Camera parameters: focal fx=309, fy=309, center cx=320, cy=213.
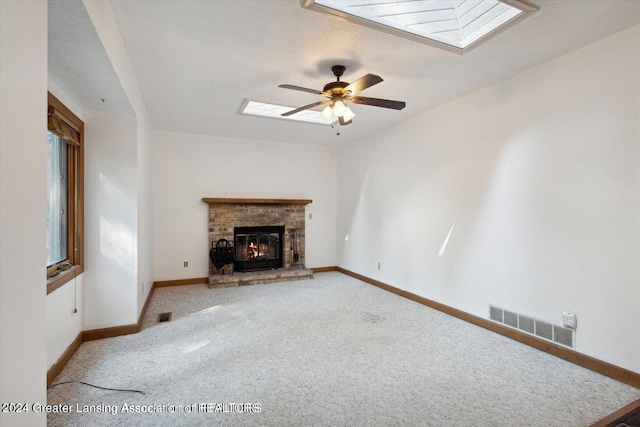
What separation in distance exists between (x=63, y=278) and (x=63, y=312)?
0.30 metres

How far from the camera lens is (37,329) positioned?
108 centimetres

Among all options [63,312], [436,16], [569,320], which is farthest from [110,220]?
[569,320]

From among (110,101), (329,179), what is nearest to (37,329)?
(110,101)

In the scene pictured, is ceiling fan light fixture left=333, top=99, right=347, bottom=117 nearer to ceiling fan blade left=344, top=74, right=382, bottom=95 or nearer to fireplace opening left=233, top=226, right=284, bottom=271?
→ ceiling fan blade left=344, top=74, right=382, bottom=95

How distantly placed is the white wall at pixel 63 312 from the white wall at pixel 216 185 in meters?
2.37

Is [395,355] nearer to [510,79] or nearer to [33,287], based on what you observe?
[33,287]

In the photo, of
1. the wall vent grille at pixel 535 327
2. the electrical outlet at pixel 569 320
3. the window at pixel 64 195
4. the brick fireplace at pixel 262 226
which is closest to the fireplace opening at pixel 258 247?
the brick fireplace at pixel 262 226

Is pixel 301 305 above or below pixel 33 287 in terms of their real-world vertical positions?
below

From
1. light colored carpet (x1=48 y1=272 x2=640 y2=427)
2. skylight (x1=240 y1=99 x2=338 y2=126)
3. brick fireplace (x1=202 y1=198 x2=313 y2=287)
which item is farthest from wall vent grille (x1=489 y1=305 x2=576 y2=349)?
brick fireplace (x1=202 y1=198 x2=313 y2=287)

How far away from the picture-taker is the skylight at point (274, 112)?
4180mm

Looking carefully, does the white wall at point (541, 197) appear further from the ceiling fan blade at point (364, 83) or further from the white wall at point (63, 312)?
the white wall at point (63, 312)

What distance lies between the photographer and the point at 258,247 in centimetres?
603

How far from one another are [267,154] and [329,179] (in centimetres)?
141

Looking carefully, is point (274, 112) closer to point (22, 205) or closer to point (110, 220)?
point (110, 220)
